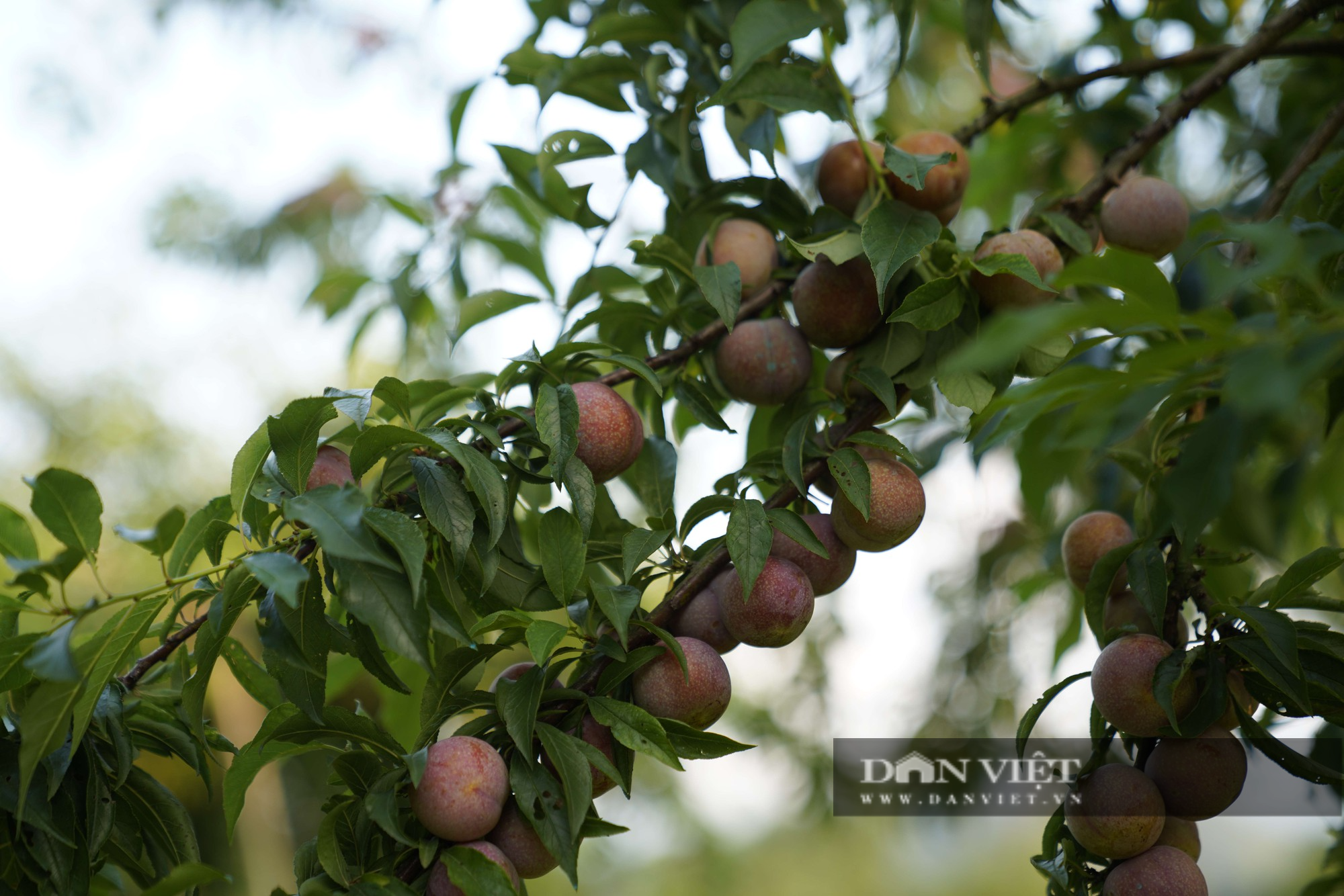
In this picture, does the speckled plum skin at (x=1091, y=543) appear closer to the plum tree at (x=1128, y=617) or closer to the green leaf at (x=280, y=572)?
the plum tree at (x=1128, y=617)

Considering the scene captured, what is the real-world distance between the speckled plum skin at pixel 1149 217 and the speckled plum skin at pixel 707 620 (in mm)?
462

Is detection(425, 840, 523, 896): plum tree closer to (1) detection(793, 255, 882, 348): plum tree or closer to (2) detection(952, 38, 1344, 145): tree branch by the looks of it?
(1) detection(793, 255, 882, 348): plum tree

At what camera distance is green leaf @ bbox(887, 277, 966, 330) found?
0.62 metres

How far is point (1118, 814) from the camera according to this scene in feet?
1.98

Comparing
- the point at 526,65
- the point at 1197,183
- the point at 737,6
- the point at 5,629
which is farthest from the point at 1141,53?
the point at 5,629

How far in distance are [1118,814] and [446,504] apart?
485 millimetres

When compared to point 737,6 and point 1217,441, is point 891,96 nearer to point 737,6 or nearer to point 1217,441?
point 737,6

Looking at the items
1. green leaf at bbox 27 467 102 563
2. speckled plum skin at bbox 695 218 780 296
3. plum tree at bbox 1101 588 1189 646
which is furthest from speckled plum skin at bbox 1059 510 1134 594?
green leaf at bbox 27 467 102 563

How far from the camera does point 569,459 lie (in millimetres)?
619

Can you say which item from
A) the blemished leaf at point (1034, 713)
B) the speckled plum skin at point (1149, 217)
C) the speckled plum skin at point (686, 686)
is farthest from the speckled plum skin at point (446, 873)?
the speckled plum skin at point (1149, 217)

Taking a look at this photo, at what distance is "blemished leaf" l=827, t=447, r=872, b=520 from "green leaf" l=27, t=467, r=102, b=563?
0.45 meters

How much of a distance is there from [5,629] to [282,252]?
3.01 metres

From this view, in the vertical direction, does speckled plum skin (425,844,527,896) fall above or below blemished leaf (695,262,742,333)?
below

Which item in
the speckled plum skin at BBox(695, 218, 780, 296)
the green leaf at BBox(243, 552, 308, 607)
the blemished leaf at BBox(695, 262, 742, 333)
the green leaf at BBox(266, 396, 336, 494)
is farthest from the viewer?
the speckled plum skin at BBox(695, 218, 780, 296)
